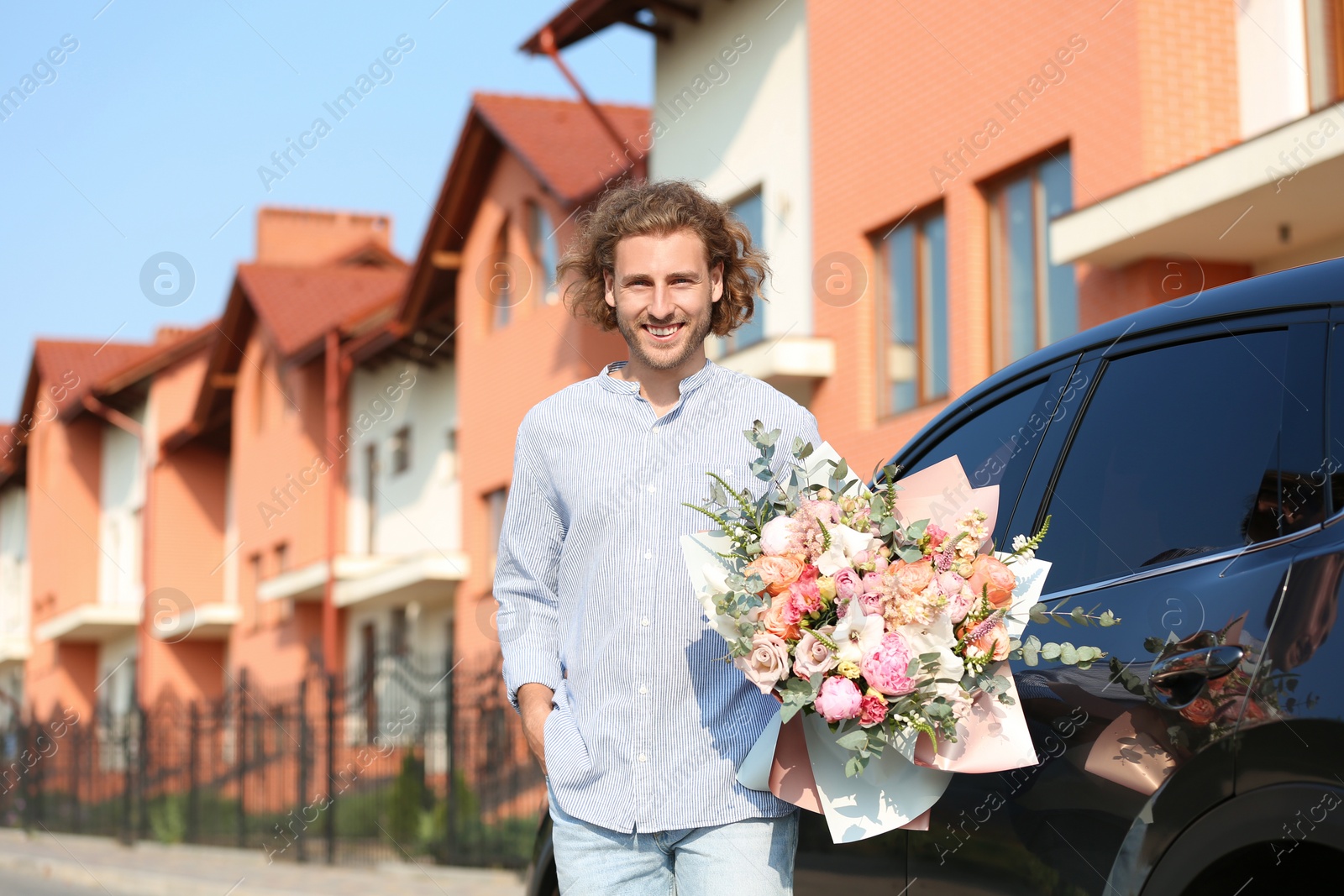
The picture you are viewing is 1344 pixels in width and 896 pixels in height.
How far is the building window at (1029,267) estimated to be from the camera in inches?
530

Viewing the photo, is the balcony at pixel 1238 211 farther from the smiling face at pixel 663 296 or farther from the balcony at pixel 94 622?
the balcony at pixel 94 622

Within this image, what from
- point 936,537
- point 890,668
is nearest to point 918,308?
point 936,537

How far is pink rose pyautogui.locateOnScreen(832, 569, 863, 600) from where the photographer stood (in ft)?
9.29

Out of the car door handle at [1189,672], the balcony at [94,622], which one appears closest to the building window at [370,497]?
the balcony at [94,622]

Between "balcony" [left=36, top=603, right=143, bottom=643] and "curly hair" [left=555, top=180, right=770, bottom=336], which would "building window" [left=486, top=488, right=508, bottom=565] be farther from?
"curly hair" [left=555, top=180, right=770, bottom=336]

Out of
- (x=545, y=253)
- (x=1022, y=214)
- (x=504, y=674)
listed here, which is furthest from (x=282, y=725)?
(x=504, y=674)

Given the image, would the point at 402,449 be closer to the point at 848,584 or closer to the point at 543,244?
the point at 543,244

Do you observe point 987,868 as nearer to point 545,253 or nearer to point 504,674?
point 504,674

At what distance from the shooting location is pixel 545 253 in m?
23.4

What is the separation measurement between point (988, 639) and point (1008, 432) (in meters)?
0.99

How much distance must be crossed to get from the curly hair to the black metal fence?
9.74m

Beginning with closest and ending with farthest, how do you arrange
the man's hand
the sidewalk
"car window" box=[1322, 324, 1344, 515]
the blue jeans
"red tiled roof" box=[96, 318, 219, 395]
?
1. "car window" box=[1322, 324, 1344, 515]
2. the blue jeans
3. the man's hand
4. the sidewalk
5. "red tiled roof" box=[96, 318, 219, 395]

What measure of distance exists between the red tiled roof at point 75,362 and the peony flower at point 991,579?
136 ft

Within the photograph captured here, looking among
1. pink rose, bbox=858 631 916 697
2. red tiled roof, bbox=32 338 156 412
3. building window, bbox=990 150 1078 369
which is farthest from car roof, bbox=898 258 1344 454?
red tiled roof, bbox=32 338 156 412
